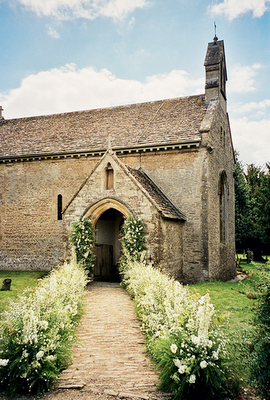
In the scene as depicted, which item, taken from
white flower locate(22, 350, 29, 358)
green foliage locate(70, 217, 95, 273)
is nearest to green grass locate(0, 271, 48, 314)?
green foliage locate(70, 217, 95, 273)

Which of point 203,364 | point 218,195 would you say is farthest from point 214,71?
point 203,364

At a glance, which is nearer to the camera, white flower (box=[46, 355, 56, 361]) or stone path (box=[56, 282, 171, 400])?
stone path (box=[56, 282, 171, 400])

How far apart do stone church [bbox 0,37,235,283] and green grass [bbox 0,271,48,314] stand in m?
1.10

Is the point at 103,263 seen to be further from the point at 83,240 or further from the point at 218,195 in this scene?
the point at 218,195

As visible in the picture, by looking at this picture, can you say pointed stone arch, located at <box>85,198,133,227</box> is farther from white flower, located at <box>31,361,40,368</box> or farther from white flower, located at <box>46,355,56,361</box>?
white flower, located at <box>31,361,40,368</box>

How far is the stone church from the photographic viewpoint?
14797 mm

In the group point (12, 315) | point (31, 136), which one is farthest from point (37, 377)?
point (31, 136)

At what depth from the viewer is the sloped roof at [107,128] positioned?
18781 millimetres

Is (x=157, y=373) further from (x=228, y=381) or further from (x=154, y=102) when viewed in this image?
(x=154, y=102)

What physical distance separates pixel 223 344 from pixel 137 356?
2.04 m

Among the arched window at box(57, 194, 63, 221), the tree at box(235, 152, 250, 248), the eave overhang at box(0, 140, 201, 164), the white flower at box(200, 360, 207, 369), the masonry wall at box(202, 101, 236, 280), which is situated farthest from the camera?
the tree at box(235, 152, 250, 248)

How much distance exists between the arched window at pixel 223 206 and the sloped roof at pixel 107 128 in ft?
14.4

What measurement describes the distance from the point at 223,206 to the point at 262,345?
17.0m

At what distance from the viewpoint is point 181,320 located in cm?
609
